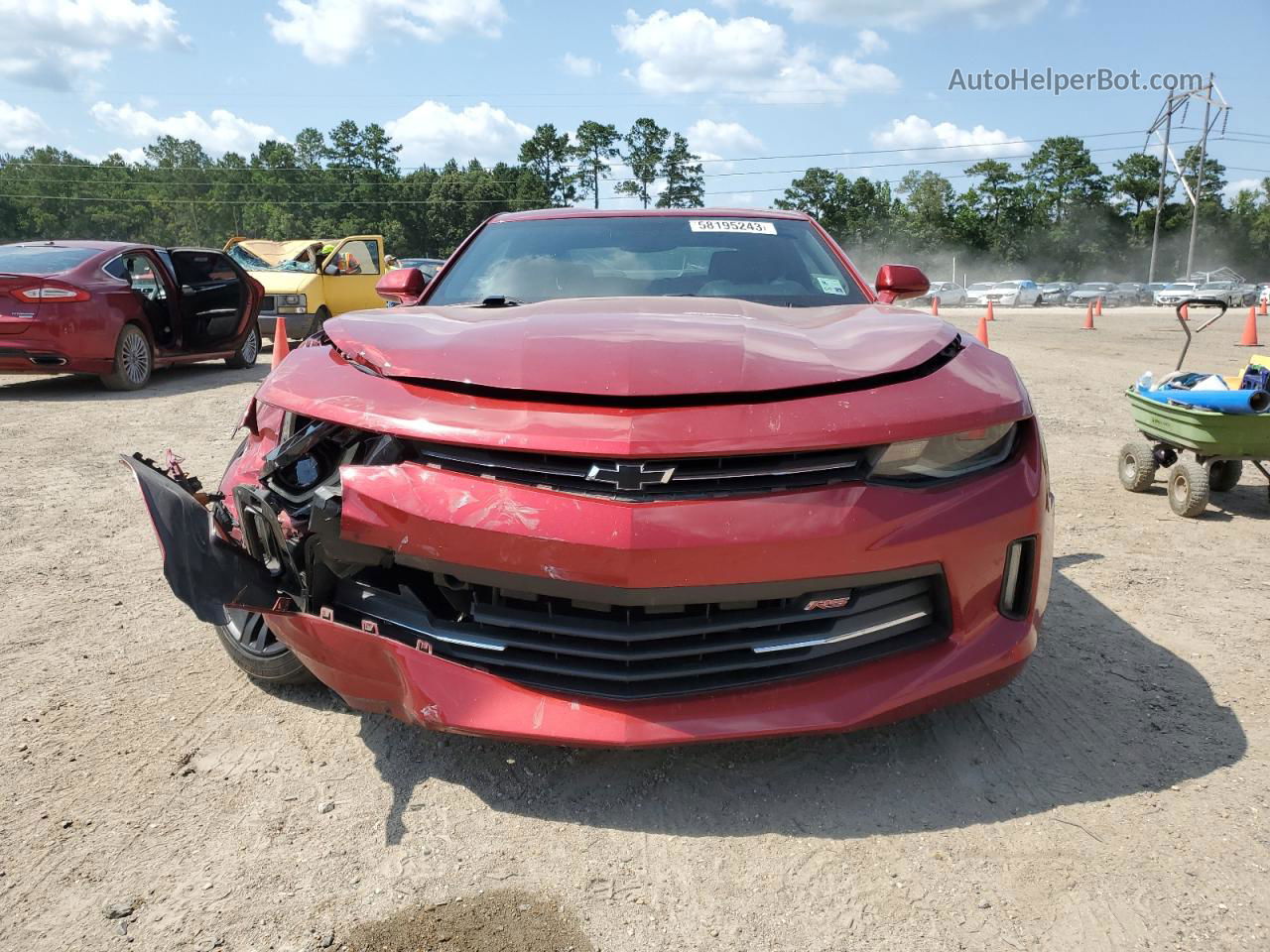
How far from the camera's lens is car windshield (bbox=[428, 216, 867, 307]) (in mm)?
3252

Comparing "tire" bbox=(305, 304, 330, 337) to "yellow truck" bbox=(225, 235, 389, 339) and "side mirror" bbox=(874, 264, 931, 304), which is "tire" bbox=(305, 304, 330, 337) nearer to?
"yellow truck" bbox=(225, 235, 389, 339)

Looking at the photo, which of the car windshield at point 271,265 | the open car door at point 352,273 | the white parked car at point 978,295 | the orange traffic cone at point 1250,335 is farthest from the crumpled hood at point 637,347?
the white parked car at point 978,295

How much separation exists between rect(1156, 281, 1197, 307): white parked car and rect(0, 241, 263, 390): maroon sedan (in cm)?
4200

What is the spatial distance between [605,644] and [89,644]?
2.03 m

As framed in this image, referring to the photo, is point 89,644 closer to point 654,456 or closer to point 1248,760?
point 654,456

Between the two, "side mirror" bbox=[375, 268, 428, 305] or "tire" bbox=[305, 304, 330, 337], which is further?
"tire" bbox=[305, 304, 330, 337]

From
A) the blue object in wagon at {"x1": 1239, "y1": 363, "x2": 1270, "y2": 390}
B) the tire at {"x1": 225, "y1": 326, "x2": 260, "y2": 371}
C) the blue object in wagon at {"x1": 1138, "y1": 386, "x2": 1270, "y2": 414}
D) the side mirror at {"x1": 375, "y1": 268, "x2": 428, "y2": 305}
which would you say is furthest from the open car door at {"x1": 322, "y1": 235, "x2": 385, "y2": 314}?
the blue object in wagon at {"x1": 1239, "y1": 363, "x2": 1270, "y2": 390}

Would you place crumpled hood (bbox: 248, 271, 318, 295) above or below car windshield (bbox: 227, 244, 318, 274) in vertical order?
below

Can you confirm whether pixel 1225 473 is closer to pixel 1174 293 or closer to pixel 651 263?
pixel 651 263

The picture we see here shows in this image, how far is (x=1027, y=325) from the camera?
23.8 metres

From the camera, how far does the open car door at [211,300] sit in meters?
9.91

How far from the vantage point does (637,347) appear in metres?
2.14

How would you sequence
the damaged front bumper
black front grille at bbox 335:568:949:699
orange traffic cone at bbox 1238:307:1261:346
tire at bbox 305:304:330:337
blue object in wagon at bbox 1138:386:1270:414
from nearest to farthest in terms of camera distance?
the damaged front bumper < black front grille at bbox 335:568:949:699 < blue object in wagon at bbox 1138:386:1270:414 < tire at bbox 305:304:330:337 < orange traffic cone at bbox 1238:307:1261:346

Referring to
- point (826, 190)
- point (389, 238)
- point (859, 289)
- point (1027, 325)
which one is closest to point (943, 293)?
point (1027, 325)
